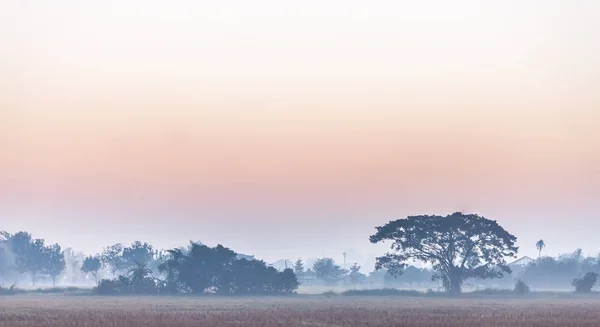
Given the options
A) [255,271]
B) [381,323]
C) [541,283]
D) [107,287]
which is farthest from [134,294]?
[541,283]

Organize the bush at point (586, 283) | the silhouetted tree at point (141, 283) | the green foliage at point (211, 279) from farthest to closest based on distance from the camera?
the bush at point (586, 283) → the green foliage at point (211, 279) → the silhouetted tree at point (141, 283)

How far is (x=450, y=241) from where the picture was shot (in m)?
125

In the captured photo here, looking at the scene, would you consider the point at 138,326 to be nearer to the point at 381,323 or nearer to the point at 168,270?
the point at 381,323

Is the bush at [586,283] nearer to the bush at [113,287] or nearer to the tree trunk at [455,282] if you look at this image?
the tree trunk at [455,282]

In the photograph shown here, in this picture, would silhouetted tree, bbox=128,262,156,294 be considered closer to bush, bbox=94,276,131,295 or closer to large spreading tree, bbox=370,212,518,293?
bush, bbox=94,276,131,295

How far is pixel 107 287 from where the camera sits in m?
121

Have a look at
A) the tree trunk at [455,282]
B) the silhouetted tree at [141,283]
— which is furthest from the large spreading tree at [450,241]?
the silhouetted tree at [141,283]

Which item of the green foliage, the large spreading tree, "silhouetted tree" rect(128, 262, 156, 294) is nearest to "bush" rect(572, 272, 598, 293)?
the large spreading tree

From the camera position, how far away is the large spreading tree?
125m

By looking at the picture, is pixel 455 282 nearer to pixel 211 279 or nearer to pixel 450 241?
pixel 450 241

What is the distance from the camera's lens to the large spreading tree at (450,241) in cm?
12456

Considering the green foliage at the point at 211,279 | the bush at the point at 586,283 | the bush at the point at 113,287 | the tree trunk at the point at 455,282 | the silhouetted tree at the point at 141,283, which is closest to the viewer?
the bush at the point at 113,287

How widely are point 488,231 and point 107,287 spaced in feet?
175

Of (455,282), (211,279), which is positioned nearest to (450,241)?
(455,282)
